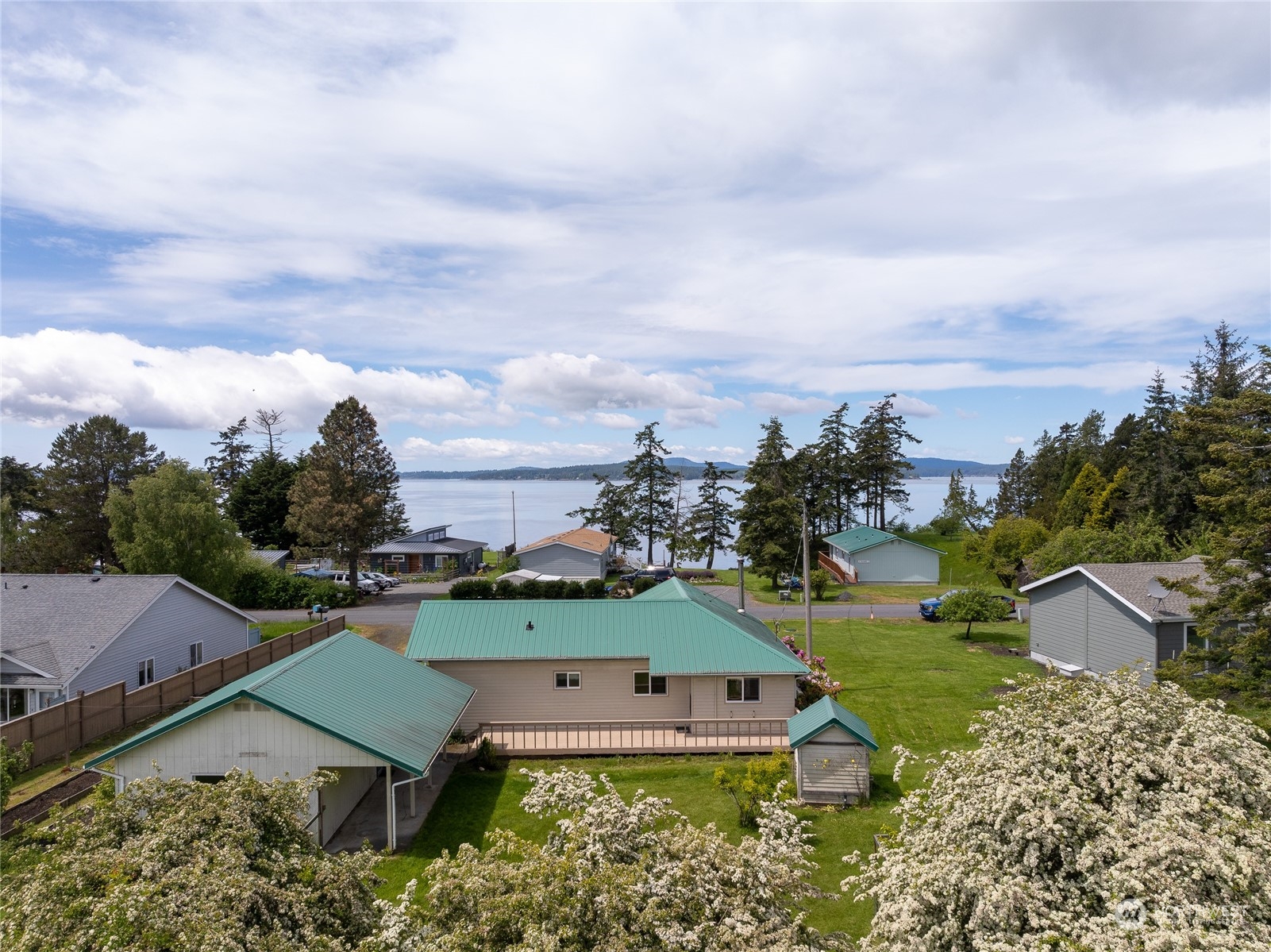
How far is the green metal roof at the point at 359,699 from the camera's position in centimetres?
1545

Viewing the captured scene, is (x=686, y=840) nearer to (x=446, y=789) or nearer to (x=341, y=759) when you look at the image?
(x=341, y=759)

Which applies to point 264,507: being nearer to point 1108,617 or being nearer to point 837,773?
point 837,773

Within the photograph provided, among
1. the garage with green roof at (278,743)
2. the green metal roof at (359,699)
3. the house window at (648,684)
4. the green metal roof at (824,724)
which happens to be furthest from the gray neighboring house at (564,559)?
the garage with green roof at (278,743)

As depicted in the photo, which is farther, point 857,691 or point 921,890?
point 857,691

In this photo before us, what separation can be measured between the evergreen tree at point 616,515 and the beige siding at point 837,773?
47.1 meters

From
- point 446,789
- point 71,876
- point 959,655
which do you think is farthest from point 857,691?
point 71,876

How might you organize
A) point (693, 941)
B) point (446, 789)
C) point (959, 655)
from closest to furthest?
1. point (693, 941)
2. point (446, 789)
3. point (959, 655)

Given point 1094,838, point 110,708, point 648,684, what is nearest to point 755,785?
point 648,684

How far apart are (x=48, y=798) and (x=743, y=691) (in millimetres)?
18152

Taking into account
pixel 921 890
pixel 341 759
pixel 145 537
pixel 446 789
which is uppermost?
pixel 145 537

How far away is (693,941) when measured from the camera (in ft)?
21.6

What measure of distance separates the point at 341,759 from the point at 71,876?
8629mm

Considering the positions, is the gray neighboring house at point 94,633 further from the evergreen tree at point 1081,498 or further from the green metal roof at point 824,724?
the evergreen tree at point 1081,498

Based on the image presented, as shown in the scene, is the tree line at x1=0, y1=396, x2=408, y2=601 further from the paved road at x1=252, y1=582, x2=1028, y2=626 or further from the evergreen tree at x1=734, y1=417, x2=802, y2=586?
the evergreen tree at x1=734, y1=417, x2=802, y2=586
